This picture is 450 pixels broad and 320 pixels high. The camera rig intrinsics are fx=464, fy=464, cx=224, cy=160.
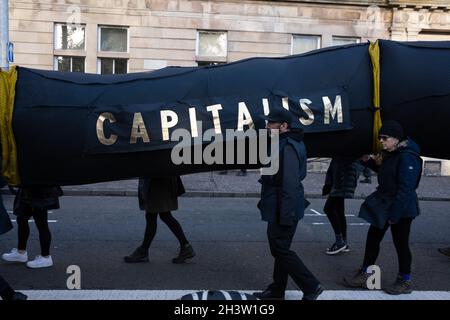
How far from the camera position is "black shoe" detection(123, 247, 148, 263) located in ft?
18.6

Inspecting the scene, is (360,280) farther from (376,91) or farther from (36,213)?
(36,213)

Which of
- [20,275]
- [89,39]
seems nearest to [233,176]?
[89,39]

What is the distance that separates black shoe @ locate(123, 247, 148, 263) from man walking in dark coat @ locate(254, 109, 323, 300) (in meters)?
2.06

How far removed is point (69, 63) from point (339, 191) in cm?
1384

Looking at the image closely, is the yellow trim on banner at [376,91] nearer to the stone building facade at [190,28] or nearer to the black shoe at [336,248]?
the black shoe at [336,248]

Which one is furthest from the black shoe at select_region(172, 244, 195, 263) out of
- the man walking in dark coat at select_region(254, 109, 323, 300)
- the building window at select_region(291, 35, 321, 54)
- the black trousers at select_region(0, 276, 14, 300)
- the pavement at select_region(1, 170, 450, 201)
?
the building window at select_region(291, 35, 321, 54)

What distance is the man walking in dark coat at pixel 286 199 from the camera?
4.04m

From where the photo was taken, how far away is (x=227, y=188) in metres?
12.8

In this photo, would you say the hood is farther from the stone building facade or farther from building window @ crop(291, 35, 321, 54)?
building window @ crop(291, 35, 321, 54)

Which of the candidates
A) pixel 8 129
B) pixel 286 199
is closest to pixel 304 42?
pixel 286 199

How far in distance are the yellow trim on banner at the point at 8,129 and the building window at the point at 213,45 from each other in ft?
45.3

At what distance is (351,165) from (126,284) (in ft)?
10.4

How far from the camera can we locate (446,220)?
907 centimetres
